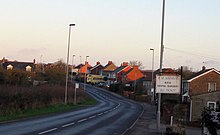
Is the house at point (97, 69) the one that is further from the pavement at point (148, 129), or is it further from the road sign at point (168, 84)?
the road sign at point (168, 84)

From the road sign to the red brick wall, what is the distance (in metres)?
44.6

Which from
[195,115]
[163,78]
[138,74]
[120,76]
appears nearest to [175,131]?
[163,78]

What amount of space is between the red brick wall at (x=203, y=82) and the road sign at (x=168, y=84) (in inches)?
1756

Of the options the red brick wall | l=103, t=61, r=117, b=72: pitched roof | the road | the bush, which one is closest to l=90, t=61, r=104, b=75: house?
l=103, t=61, r=117, b=72: pitched roof

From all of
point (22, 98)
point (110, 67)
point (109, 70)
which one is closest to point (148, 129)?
point (22, 98)

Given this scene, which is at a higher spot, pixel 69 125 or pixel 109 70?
pixel 109 70

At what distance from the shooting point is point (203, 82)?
2554 inches

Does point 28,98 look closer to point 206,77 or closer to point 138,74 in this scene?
point 206,77

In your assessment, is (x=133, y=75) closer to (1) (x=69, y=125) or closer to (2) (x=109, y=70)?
(2) (x=109, y=70)

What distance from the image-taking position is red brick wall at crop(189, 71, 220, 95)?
64.4 m

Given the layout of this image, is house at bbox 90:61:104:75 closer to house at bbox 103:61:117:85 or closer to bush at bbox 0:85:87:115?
house at bbox 103:61:117:85

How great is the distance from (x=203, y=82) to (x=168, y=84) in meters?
45.5

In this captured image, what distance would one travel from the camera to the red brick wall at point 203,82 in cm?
6438

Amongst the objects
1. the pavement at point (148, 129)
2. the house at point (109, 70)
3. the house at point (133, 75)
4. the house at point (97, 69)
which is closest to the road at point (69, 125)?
the pavement at point (148, 129)
